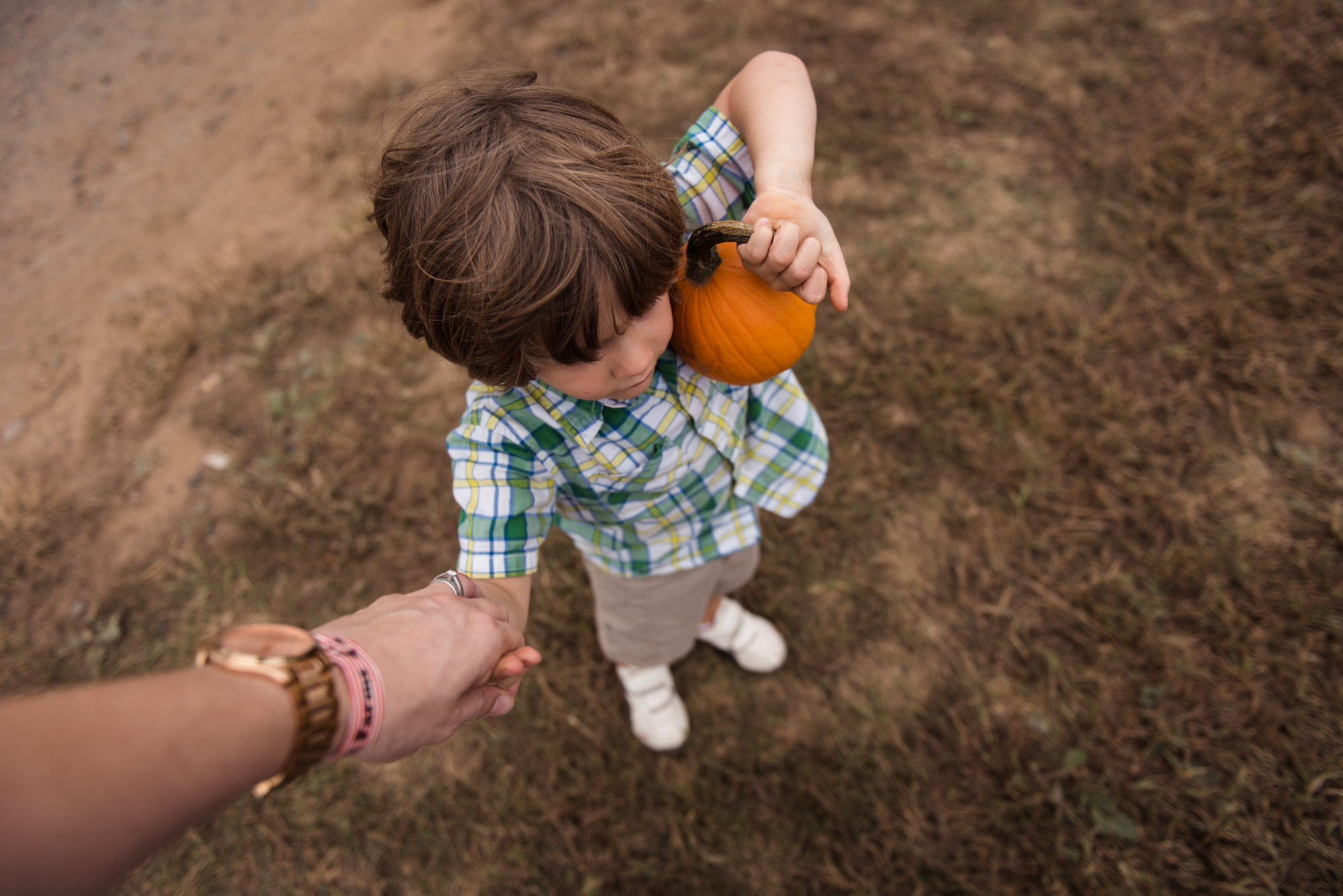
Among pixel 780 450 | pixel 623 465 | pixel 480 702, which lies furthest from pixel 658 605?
pixel 480 702

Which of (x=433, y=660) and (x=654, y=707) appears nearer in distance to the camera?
(x=433, y=660)

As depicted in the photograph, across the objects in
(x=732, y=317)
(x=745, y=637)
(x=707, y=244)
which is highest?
(x=707, y=244)

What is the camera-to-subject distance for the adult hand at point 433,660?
3.11 feet

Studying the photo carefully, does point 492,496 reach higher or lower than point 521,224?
lower

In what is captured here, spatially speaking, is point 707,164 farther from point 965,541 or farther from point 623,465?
point 965,541

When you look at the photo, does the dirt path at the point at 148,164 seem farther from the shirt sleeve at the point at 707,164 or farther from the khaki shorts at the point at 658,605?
the shirt sleeve at the point at 707,164

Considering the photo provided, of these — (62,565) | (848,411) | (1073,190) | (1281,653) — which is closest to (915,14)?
(1073,190)

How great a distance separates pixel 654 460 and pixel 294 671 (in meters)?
0.79

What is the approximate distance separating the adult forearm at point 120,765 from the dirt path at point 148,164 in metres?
2.89

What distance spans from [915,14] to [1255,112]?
183 centimetres

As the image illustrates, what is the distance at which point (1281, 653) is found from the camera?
7.08ft

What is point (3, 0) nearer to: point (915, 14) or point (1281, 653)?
point (915, 14)

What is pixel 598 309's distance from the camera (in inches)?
42.1

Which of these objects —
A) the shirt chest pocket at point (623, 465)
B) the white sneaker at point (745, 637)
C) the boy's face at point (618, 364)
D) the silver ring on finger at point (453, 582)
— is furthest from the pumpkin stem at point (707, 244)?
the white sneaker at point (745, 637)
